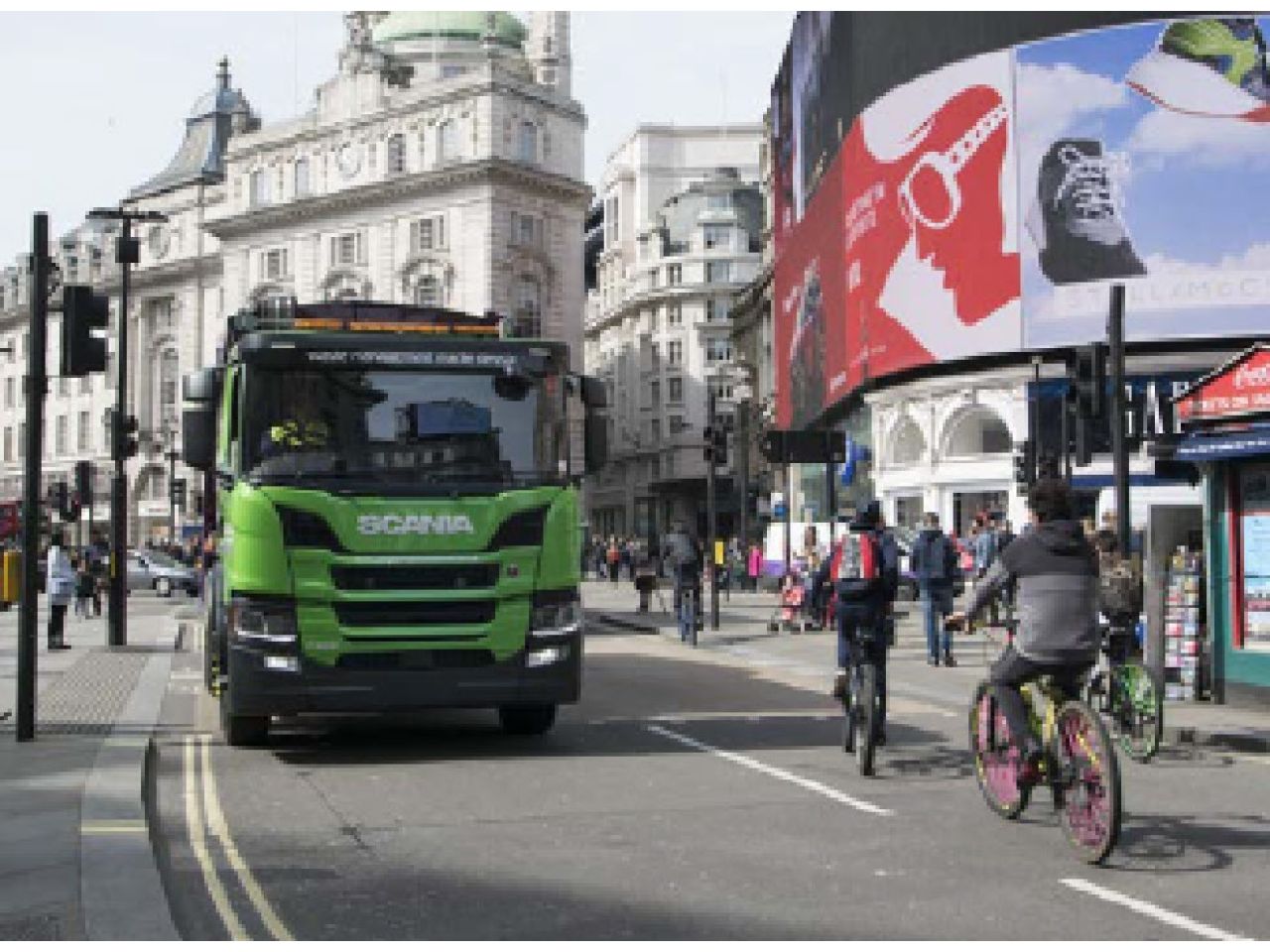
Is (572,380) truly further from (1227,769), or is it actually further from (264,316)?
(1227,769)

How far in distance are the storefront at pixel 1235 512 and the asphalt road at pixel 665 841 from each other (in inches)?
108

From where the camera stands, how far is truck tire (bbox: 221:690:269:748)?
36.7ft

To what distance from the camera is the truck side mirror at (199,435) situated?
11164 millimetres

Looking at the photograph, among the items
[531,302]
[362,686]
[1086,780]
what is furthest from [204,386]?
[531,302]

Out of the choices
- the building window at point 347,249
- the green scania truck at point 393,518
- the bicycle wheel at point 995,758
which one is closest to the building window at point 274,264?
the building window at point 347,249

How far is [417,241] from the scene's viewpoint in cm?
8681

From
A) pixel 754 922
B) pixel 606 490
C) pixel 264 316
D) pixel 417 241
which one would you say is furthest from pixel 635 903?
pixel 606 490

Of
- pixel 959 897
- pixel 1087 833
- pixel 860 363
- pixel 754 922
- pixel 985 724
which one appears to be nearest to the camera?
pixel 754 922

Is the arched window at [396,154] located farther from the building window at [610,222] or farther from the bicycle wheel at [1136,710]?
the bicycle wheel at [1136,710]

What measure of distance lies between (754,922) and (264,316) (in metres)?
7.72

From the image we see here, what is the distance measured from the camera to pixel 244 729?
11.3 meters

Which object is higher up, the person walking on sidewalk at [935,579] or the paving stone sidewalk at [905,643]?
the person walking on sidewalk at [935,579]

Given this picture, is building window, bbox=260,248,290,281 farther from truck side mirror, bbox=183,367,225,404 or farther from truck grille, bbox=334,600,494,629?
truck grille, bbox=334,600,494,629

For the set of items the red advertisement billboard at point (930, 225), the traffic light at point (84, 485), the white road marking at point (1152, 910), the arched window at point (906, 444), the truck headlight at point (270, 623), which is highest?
the red advertisement billboard at point (930, 225)
